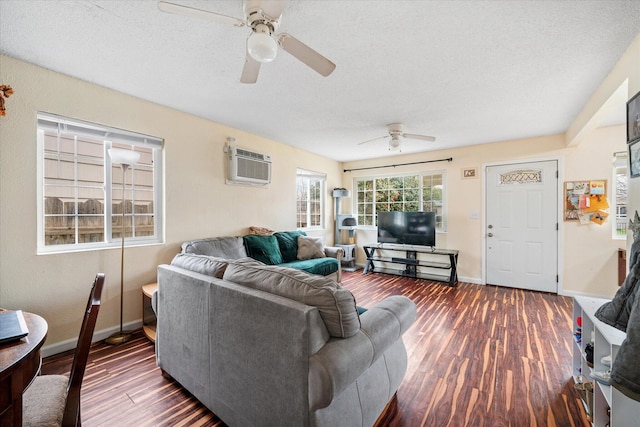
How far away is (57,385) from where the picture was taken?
3.70ft

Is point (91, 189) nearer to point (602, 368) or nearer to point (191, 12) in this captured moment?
point (191, 12)

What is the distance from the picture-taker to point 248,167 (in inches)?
150

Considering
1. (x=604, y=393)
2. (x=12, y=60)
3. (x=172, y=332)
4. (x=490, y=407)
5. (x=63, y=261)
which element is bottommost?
(x=490, y=407)

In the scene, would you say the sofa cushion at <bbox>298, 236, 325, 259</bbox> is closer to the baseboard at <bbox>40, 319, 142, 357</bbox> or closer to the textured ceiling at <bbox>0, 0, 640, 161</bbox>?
the textured ceiling at <bbox>0, 0, 640, 161</bbox>

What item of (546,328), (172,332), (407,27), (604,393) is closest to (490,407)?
(604,393)

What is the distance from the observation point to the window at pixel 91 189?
2.32 m

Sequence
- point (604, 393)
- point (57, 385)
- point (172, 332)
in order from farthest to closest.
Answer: point (172, 332)
point (604, 393)
point (57, 385)

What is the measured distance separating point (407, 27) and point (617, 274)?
4.34 m

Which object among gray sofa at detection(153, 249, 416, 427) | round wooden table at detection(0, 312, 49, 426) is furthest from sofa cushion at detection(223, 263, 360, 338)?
round wooden table at detection(0, 312, 49, 426)

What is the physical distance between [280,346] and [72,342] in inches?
95.3

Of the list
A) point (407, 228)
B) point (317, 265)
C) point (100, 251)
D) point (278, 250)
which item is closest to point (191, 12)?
point (100, 251)

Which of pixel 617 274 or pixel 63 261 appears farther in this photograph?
pixel 617 274

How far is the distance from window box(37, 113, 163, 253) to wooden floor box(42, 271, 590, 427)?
105 cm

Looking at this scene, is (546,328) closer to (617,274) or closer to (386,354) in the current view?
(617,274)
